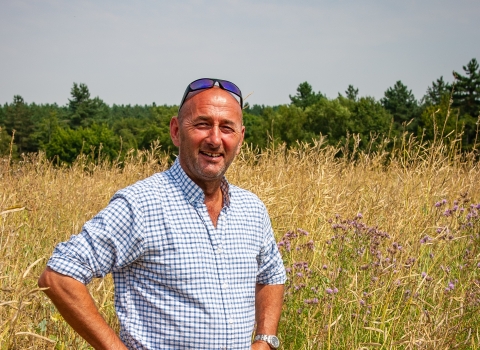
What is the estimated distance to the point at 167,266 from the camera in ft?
5.83

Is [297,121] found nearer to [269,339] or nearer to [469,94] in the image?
[469,94]

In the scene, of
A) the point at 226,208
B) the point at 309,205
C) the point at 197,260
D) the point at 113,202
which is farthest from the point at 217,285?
the point at 309,205

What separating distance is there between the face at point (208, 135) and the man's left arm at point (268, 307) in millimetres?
512

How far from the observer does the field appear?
2514 millimetres

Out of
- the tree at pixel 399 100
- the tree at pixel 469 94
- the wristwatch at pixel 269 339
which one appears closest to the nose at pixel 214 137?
the wristwatch at pixel 269 339

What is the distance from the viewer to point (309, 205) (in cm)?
450

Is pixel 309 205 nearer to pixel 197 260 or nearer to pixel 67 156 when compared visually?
pixel 197 260

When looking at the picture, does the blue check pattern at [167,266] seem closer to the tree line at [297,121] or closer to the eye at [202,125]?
the eye at [202,125]

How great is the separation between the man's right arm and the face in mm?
572

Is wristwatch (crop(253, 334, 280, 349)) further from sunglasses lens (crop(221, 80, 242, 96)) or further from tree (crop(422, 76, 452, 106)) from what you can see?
tree (crop(422, 76, 452, 106))

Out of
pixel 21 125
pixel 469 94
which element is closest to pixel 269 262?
pixel 469 94

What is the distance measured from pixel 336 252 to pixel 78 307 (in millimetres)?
2041

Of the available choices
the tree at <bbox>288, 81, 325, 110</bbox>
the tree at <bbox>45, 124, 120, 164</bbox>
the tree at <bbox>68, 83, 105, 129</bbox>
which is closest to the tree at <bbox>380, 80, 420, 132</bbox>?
the tree at <bbox>288, 81, 325, 110</bbox>

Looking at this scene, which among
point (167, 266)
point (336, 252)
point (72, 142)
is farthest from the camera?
point (72, 142)
